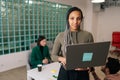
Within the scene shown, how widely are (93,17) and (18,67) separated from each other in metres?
4.24

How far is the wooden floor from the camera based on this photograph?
3453 mm

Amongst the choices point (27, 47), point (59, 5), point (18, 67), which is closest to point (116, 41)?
point (59, 5)

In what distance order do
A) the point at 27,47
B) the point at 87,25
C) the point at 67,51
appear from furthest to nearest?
the point at 87,25 → the point at 27,47 → the point at 67,51

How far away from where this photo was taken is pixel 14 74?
3.71 metres

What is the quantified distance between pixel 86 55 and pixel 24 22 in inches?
136

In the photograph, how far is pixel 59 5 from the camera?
208 inches

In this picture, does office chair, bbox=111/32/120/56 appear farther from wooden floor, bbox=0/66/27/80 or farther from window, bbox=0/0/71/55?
wooden floor, bbox=0/66/27/80

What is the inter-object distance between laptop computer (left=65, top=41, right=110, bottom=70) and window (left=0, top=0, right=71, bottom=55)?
316 centimetres

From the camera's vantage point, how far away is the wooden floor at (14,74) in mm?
3453

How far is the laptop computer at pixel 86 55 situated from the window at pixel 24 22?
3.16 meters

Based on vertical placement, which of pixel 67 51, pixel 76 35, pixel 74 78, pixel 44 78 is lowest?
pixel 44 78

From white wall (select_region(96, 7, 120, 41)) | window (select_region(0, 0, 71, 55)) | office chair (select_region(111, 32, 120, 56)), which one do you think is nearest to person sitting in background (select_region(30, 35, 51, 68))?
window (select_region(0, 0, 71, 55))

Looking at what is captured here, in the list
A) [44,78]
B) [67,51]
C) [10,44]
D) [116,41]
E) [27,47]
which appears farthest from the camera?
[116,41]

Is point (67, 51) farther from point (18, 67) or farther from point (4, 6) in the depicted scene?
point (18, 67)
